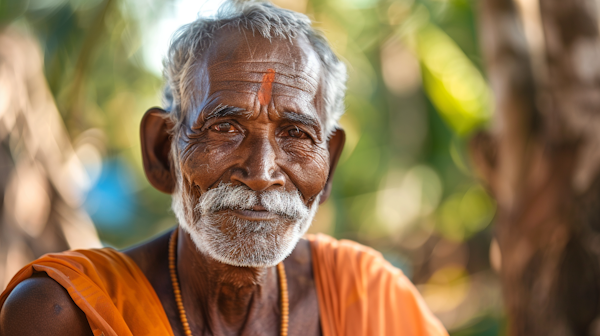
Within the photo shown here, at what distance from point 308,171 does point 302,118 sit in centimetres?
21

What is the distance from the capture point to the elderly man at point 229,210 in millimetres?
1818

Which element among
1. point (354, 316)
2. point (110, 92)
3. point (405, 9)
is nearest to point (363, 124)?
point (405, 9)

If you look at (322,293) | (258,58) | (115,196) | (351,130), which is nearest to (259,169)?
(258,58)

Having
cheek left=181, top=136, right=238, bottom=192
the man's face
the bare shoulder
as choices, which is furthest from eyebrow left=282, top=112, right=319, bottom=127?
the bare shoulder

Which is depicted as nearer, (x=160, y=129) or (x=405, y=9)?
(x=160, y=129)

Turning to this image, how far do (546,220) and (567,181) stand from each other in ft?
1.06

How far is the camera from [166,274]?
2.20 metres

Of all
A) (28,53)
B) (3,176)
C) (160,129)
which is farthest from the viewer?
(28,53)

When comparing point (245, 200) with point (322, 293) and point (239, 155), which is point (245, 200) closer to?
point (239, 155)

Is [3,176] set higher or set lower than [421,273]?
higher

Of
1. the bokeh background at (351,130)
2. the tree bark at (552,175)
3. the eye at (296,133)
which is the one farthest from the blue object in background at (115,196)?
the eye at (296,133)

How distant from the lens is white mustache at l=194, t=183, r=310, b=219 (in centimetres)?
182

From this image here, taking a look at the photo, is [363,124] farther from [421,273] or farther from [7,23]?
[7,23]

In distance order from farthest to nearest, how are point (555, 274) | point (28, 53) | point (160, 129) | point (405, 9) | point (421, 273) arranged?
point (405, 9), point (421, 273), point (28, 53), point (555, 274), point (160, 129)
